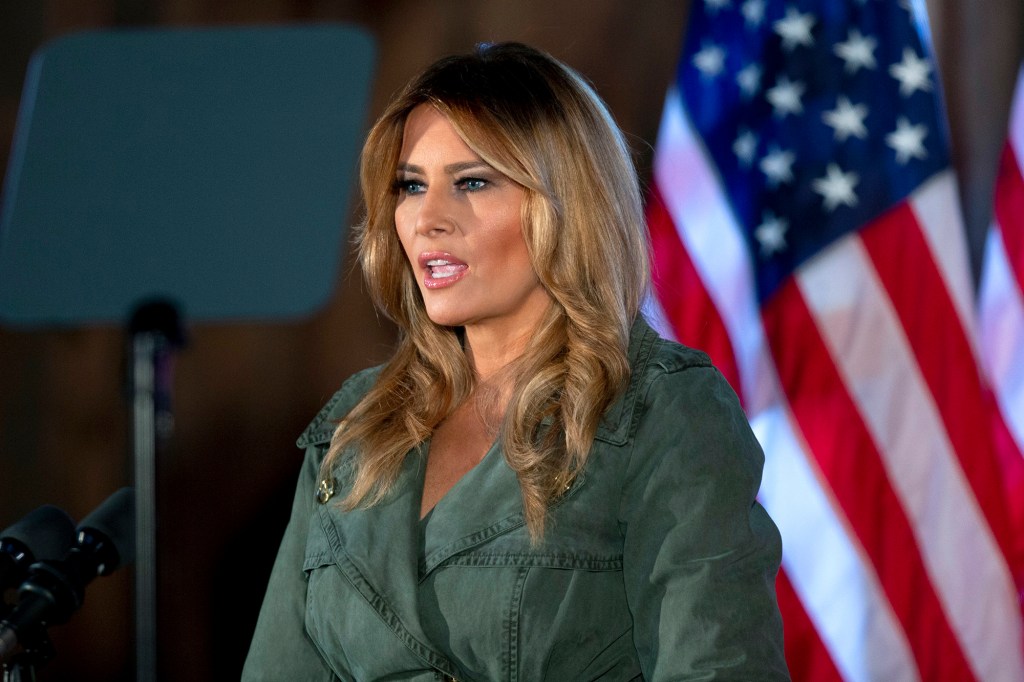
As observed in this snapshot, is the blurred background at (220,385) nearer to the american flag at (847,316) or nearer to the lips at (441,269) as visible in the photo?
the american flag at (847,316)

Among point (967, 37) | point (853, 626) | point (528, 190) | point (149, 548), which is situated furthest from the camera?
point (967, 37)

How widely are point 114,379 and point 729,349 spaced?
1.52 m

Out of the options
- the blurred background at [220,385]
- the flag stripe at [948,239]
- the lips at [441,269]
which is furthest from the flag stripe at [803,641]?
the lips at [441,269]

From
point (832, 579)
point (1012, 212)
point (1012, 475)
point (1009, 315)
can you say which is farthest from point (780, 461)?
point (1012, 212)

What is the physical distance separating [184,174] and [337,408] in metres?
1.01

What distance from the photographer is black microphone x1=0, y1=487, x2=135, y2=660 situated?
4.24 ft

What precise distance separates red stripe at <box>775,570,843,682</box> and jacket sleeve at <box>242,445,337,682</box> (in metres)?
1.27

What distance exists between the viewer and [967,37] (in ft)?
9.17

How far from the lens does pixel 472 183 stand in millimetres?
1621

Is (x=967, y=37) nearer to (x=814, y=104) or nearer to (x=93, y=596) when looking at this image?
(x=814, y=104)

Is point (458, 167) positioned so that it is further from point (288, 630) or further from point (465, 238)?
point (288, 630)

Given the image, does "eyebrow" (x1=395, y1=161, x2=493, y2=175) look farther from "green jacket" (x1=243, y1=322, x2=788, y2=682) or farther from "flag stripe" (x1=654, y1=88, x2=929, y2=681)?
"flag stripe" (x1=654, y1=88, x2=929, y2=681)

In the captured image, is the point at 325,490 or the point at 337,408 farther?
the point at 337,408

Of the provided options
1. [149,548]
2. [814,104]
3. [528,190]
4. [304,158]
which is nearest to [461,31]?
[304,158]
